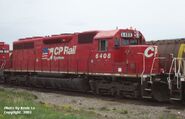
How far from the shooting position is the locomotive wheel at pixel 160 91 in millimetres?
19656

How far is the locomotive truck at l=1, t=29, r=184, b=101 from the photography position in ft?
65.1

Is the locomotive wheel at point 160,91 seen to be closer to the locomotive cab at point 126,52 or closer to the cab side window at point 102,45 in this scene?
the locomotive cab at point 126,52

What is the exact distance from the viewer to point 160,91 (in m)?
19.8

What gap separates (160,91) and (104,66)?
405 centimetres

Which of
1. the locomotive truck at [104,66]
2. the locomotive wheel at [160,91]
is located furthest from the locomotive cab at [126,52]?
the locomotive wheel at [160,91]

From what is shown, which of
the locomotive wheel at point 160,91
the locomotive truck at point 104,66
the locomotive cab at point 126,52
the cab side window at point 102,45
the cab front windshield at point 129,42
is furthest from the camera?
the cab side window at point 102,45

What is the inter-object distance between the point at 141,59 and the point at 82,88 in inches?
213

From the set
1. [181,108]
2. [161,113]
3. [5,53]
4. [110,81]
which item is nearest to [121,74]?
[110,81]

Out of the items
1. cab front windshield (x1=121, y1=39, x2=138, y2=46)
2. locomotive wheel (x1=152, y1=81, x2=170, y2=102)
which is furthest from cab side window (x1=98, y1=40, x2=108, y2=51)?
locomotive wheel (x1=152, y1=81, x2=170, y2=102)

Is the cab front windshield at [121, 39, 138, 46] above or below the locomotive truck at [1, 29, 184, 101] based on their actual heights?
above

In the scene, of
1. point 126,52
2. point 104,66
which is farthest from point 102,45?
point 126,52

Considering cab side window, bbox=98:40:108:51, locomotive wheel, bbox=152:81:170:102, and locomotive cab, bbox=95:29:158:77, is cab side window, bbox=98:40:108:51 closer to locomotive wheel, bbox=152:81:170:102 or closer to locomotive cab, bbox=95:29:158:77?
locomotive cab, bbox=95:29:158:77

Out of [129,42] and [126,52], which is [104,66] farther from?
[129,42]

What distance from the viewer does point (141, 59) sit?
20.5 m
